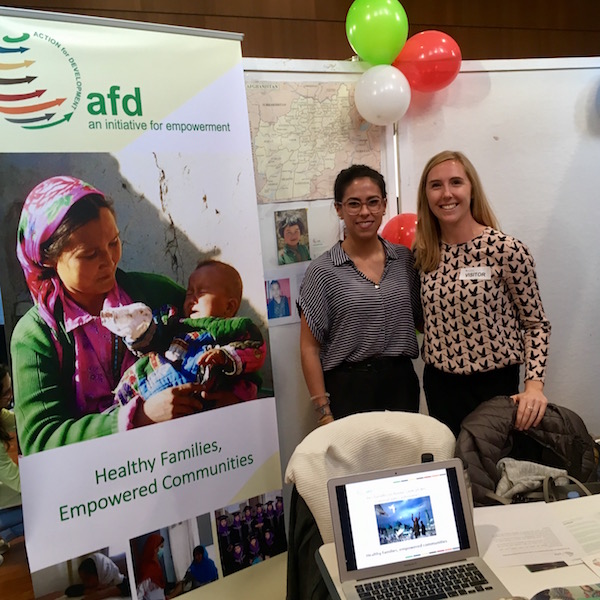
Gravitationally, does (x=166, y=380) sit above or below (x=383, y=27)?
below

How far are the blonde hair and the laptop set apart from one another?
92 cm

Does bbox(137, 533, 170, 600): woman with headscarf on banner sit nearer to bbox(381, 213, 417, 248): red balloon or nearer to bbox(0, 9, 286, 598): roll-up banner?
bbox(0, 9, 286, 598): roll-up banner

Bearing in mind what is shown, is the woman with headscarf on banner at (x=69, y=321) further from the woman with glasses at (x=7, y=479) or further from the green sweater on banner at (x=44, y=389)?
the woman with glasses at (x=7, y=479)

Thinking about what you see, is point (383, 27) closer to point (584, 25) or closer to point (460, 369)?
point (460, 369)

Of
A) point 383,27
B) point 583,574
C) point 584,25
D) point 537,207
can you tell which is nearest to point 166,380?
point 583,574

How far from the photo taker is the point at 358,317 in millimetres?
2053

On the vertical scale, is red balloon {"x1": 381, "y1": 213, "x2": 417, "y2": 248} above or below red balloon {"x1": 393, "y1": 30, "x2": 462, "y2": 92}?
below

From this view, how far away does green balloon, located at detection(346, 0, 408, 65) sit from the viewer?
2.32 m

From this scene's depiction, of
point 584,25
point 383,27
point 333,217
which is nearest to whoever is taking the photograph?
point 383,27

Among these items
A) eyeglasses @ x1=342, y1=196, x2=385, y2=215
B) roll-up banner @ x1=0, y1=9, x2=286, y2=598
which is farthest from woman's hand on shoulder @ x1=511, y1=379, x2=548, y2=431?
roll-up banner @ x1=0, y1=9, x2=286, y2=598

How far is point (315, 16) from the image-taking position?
3312 mm

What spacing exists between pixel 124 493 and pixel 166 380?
0.40 m

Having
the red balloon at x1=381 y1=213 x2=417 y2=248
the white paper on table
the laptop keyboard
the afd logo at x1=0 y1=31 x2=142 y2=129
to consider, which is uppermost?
the afd logo at x1=0 y1=31 x2=142 y2=129

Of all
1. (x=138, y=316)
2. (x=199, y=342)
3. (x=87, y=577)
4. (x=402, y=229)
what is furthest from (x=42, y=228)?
(x=402, y=229)
